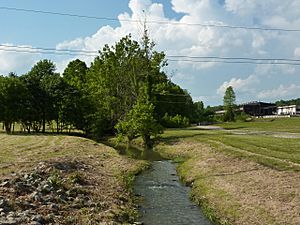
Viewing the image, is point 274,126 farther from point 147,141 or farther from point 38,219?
point 38,219

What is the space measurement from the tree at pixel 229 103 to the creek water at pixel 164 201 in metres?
116

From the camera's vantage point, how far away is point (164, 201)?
958 inches

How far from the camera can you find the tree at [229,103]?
15050 cm

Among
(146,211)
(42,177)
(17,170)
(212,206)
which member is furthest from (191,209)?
(17,170)

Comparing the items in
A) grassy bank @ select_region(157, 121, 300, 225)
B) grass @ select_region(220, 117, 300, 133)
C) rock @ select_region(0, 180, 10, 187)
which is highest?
grass @ select_region(220, 117, 300, 133)

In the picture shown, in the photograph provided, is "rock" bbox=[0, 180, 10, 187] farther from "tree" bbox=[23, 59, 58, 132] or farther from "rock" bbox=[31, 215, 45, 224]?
"tree" bbox=[23, 59, 58, 132]

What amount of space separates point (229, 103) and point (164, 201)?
132327 mm

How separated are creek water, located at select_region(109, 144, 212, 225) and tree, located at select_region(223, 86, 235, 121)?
116m

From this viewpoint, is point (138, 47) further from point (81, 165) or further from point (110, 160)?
point (81, 165)

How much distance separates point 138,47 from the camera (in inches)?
2901

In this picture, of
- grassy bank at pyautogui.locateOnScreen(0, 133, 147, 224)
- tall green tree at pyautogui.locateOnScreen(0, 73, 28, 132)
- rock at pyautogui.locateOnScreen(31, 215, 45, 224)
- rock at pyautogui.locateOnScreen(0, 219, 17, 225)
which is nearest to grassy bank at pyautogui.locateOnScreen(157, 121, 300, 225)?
grassy bank at pyautogui.locateOnScreen(0, 133, 147, 224)

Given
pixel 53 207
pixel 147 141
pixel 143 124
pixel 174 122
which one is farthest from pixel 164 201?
pixel 174 122

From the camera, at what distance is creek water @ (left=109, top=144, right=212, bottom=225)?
20219 mm

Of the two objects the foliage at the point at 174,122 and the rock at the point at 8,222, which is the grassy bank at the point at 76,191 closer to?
the rock at the point at 8,222
